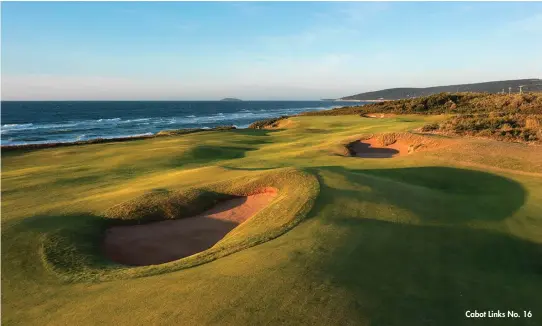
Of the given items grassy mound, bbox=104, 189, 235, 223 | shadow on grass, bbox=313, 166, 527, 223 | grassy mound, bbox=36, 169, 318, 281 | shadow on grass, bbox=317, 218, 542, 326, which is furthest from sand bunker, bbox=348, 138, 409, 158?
shadow on grass, bbox=317, 218, 542, 326

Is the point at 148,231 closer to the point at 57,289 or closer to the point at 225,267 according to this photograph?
the point at 57,289

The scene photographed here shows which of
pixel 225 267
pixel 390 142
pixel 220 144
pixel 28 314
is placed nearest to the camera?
pixel 28 314

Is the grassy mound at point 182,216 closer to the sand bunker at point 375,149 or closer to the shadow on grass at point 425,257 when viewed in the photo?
the shadow on grass at point 425,257

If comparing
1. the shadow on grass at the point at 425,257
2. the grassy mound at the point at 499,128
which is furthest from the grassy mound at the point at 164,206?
the grassy mound at the point at 499,128

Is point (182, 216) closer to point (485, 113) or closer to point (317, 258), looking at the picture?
point (317, 258)

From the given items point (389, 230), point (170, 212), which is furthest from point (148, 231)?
point (389, 230)

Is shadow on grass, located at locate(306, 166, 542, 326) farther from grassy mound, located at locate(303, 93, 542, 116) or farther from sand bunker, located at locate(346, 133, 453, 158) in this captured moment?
grassy mound, located at locate(303, 93, 542, 116)
